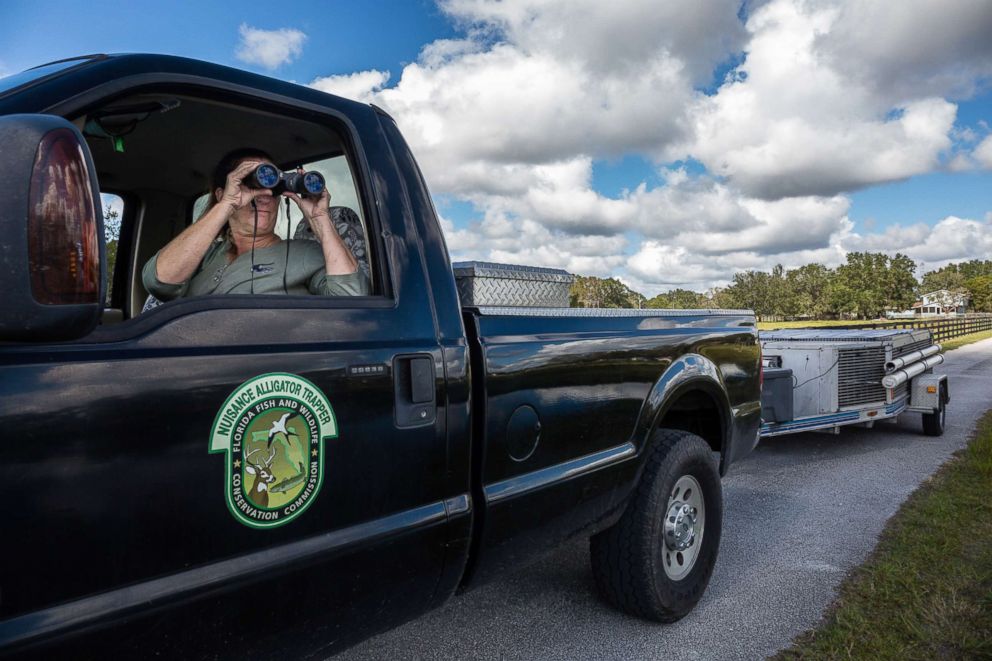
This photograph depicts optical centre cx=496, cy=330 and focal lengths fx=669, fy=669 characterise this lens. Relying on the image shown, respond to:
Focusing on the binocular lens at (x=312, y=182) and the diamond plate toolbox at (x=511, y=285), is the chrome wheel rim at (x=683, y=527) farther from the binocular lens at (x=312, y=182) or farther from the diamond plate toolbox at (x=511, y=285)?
the binocular lens at (x=312, y=182)

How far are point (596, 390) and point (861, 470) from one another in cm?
482

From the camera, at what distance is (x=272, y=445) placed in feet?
5.14

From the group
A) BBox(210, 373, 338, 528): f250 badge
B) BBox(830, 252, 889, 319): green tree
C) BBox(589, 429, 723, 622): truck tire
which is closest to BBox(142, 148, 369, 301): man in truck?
BBox(210, 373, 338, 528): f250 badge

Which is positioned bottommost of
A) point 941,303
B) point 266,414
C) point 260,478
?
point 260,478

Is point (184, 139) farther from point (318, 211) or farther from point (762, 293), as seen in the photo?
point (762, 293)

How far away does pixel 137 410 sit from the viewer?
54.2 inches

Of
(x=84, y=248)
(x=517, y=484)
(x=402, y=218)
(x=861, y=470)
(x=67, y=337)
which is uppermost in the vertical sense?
(x=402, y=218)

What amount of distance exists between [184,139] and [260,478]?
5.59 ft

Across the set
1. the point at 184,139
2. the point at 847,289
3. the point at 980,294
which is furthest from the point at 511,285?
the point at 980,294

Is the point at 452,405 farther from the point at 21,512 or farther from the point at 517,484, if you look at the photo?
the point at 21,512

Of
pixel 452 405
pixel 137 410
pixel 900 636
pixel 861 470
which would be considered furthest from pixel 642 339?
pixel 861 470

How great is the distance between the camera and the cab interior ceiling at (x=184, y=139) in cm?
187

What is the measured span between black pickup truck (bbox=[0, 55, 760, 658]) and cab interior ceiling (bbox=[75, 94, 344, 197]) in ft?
0.05

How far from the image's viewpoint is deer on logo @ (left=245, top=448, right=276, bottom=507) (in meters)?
1.54
